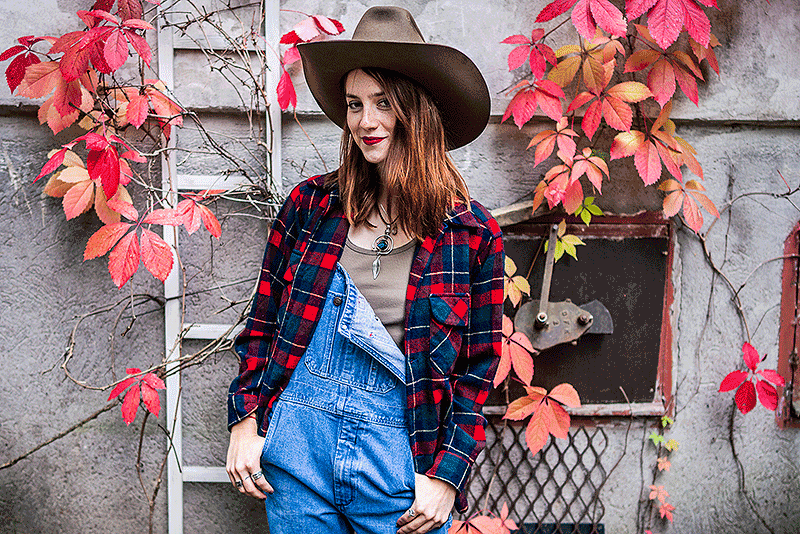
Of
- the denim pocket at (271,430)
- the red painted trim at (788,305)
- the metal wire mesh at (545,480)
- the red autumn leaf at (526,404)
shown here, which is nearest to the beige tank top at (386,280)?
the denim pocket at (271,430)

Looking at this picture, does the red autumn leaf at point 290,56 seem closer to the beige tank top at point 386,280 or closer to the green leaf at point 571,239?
the beige tank top at point 386,280

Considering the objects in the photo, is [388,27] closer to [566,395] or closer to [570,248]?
[570,248]

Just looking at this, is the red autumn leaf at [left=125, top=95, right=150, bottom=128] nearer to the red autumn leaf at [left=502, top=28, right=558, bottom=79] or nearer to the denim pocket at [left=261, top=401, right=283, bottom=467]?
the denim pocket at [left=261, top=401, right=283, bottom=467]

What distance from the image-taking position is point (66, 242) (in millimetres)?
2234

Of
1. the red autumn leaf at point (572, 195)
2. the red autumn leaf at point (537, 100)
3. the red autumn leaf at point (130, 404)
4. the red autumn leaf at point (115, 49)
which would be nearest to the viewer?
the red autumn leaf at point (115, 49)

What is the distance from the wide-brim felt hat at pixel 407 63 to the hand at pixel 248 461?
105 cm

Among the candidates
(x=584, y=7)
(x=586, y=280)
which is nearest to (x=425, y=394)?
(x=586, y=280)

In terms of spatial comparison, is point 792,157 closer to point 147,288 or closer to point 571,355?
point 571,355

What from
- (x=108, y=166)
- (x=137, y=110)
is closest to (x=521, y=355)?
(x=108, y=166)

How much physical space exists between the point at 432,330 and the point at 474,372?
18 centimetres

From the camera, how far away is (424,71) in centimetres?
140

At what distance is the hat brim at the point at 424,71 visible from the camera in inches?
53.1

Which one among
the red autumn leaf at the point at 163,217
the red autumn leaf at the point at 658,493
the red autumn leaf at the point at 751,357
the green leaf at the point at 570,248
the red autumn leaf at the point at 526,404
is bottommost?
the red autumn leaf at the point at 658,493

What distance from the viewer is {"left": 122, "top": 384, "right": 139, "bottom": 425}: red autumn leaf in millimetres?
1893
